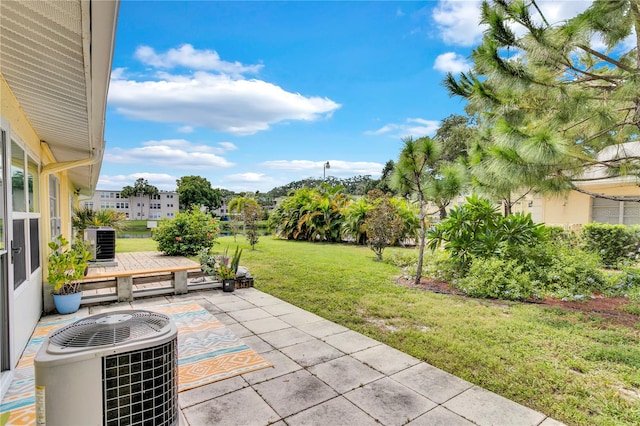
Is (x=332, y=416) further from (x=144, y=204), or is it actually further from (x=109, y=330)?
(x=144, y=204)

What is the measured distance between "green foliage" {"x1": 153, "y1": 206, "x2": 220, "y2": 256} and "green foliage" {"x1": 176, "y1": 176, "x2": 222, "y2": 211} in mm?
36591

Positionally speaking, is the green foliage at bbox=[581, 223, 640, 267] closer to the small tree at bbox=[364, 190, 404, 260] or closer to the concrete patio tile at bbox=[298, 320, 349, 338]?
the small tree at bbox=[364, 190, 404, 260]

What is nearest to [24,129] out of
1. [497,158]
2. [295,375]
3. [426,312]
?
[295,375]

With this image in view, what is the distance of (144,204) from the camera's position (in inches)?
1868

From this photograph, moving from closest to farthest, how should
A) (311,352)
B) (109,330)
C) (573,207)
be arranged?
(109,330) → (311,352) → (573,207)

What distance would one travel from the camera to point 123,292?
5336 mm

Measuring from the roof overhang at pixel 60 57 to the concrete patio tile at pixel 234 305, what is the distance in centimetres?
278

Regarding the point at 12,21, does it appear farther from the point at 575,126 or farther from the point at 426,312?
the point at 575,126

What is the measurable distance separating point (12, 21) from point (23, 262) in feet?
9.33

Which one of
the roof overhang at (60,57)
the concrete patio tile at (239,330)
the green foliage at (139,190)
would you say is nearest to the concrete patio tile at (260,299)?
the concrete patio tile at (239,330)

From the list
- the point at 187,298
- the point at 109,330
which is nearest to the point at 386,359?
the point at 109,330

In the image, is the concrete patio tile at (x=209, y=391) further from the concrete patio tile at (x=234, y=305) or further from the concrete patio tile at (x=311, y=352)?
the concrete patio tile at (x=234, y=305)

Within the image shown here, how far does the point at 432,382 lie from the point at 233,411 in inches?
61.8

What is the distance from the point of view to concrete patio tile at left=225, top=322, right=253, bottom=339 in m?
3.93
